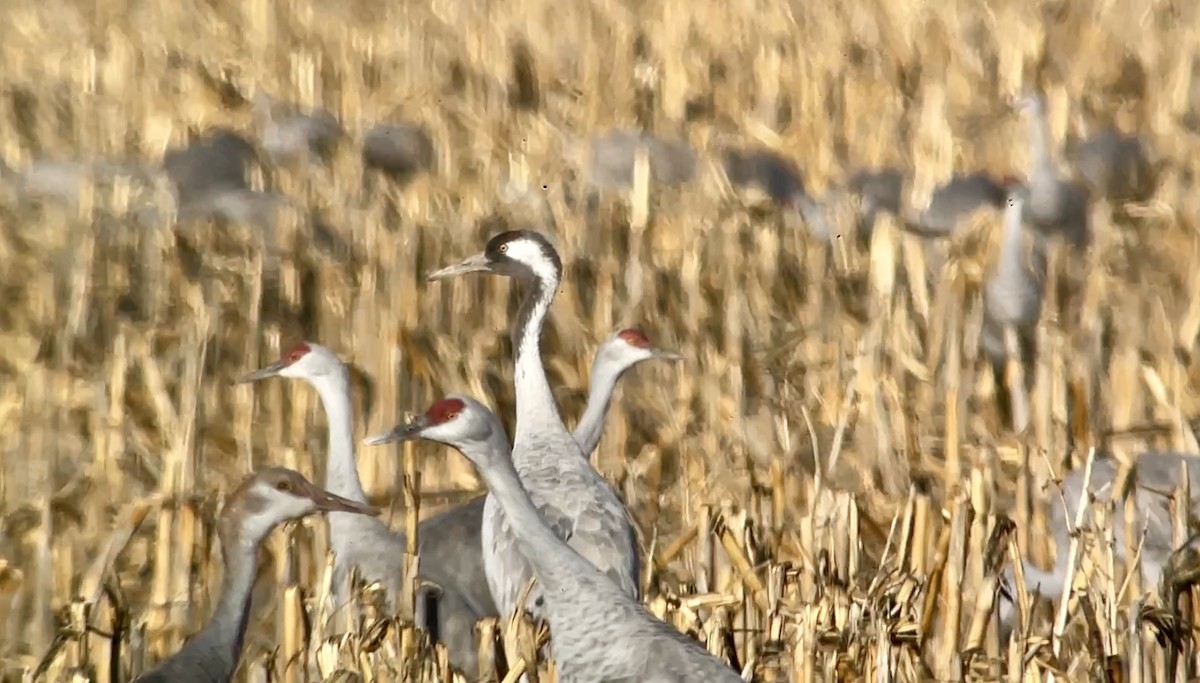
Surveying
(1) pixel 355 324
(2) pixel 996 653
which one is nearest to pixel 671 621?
(2) pixel 996 653

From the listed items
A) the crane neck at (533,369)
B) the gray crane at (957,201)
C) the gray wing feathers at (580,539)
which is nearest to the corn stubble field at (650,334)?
the gray wing feathers at (580,539)

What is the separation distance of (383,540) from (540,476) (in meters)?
0.41

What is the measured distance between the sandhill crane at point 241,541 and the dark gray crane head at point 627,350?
4.20 feet

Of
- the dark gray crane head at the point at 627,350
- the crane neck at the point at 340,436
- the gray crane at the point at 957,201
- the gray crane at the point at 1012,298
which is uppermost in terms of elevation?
the gray crane at the point at 957,201

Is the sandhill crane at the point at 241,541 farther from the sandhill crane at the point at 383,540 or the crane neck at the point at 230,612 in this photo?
the sandhill crane at the point at 383,540

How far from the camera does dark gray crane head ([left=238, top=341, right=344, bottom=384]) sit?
210 inches

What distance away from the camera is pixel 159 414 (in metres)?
5.36

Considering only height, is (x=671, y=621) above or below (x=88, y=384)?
below

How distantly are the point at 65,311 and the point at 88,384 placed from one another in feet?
2.05

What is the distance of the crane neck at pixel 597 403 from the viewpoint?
18.1ft

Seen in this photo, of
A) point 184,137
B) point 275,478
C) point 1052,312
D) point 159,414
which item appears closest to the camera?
point 275,478

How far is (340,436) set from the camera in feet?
17.1

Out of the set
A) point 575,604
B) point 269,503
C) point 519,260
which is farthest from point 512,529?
point 519,260

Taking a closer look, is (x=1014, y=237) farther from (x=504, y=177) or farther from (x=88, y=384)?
(x=88, y=384)
